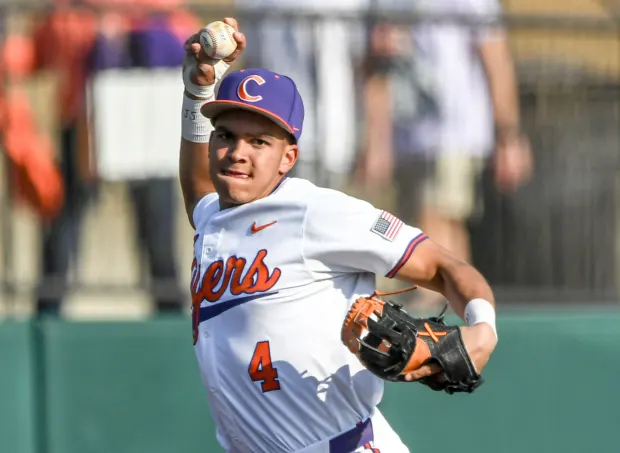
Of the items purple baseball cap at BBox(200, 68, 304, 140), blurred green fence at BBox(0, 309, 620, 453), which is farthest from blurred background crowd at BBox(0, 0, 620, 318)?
purple baseball cap at BBox(200, 68, 304, 140)

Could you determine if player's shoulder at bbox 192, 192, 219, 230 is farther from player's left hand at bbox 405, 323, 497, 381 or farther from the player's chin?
player's left hand at bbox 405, 323, 497, 381

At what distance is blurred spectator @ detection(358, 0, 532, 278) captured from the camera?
25.7ft

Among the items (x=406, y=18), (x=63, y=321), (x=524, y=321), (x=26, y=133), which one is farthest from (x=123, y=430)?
(x=406, y=18)

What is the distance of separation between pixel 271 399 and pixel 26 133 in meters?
3.53

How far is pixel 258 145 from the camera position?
15.5ft

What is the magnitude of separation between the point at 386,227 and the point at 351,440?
2.52ft

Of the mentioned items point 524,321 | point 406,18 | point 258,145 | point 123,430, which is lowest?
point 123,430

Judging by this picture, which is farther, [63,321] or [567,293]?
[567,293]

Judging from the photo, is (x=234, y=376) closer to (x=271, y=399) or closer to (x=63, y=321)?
(x=271, y=399)

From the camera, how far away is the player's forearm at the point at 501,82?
7.95 m

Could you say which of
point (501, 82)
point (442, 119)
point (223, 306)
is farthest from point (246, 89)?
point (501, 82)

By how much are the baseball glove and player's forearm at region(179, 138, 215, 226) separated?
1343mm

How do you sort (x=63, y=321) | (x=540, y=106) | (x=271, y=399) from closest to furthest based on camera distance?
(x=271, y=399) → (x=63, y=321) → (x=540, y=106)

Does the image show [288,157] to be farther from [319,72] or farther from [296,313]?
[319,72]
